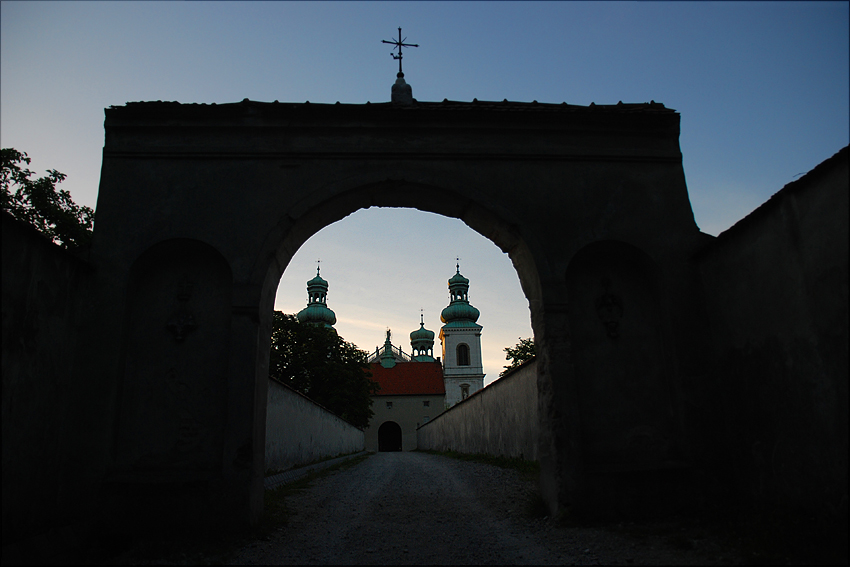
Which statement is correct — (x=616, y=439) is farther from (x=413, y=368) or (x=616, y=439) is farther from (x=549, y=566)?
(x=413, y=368)

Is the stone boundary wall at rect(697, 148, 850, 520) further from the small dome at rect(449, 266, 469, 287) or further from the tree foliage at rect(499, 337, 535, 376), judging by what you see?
the small dome at rect(449, 266, 469, 287)

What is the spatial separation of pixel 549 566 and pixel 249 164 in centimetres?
568

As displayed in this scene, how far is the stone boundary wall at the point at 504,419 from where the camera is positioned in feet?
40.6

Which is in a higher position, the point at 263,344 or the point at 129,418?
the point at 263,344

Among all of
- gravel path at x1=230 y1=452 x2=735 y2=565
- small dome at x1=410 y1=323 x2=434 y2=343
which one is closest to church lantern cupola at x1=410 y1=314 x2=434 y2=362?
small dome at x1=410 y1=323 x2=434 y2=343

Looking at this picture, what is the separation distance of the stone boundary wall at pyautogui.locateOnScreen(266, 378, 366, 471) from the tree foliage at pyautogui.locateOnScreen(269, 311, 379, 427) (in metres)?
6.21

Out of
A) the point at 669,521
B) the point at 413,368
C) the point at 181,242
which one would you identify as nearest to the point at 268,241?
the point at 181,242

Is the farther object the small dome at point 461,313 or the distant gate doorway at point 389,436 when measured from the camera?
the small dome at point 461,313

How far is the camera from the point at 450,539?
552cm

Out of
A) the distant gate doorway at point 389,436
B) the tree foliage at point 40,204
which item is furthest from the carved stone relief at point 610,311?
the distant gate doorway at point 389,436

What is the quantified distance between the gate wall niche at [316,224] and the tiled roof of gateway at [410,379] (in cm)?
5111

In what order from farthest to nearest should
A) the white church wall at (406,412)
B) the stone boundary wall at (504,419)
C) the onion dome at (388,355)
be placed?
the onion dome at (388,355), the white church wall at (406,412), the stone boundary wall at (504,419)

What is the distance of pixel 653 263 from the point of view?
261 inches

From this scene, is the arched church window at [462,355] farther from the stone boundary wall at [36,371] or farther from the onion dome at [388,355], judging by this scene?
the stone boundary wall at [36,371]
